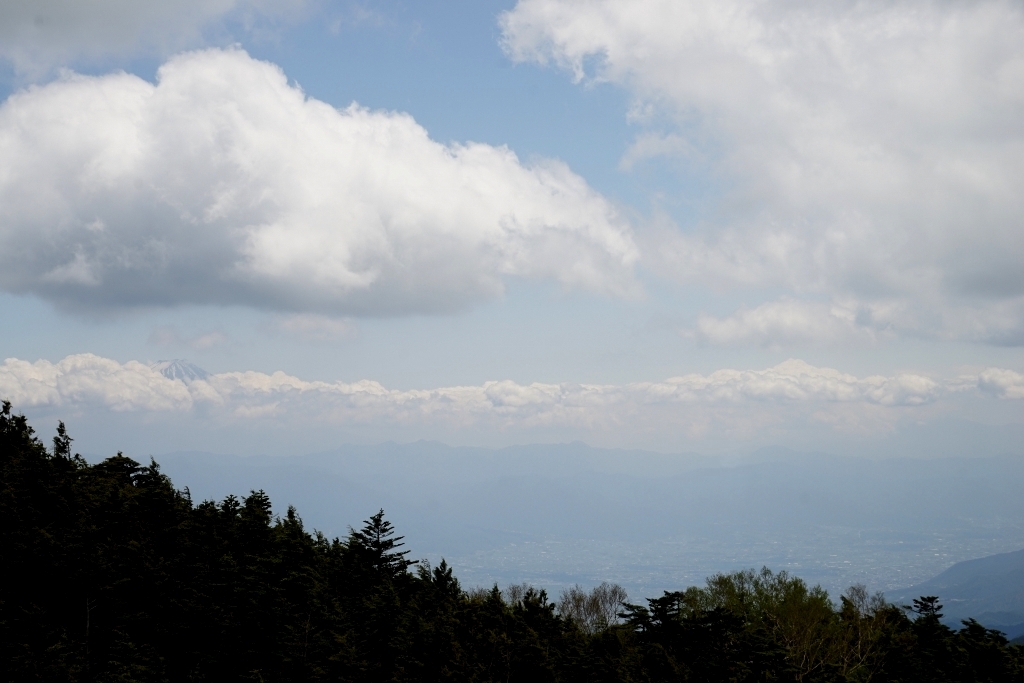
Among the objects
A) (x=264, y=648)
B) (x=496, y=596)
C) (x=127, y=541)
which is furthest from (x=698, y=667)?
(x=127, y=541)

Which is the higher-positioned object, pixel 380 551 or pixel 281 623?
pixel 380 551

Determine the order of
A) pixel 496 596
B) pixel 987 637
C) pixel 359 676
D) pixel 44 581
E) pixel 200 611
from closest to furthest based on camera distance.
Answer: pixel 44 581 < pixel 359 676 < pixel 200 611 < pixel 496 596 < pixel 987 637

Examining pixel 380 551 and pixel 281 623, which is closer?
pixel 281 623

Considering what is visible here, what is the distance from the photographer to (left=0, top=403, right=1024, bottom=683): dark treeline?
146 ft

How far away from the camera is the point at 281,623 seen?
5538 cm

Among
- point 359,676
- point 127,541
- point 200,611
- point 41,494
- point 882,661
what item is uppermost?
point 41,494

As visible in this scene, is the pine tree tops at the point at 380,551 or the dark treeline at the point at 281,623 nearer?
the dark treeline at the point at 281,623

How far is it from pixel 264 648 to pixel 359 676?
9461 millimetres

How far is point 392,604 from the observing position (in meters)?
59.2

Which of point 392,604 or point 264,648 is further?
point 392,604

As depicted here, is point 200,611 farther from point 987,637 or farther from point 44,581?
point 987,637

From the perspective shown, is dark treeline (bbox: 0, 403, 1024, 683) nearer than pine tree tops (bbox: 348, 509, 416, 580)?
Yes

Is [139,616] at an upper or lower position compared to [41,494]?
lower

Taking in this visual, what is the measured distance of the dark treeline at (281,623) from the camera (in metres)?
44.4
